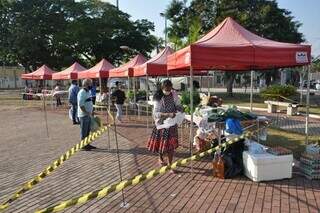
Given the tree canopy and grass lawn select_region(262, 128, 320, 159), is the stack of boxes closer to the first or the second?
grass lawn select_region(262, 128, 320, 159)

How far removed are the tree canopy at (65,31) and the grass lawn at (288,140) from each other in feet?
118

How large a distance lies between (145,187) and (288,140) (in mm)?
5619

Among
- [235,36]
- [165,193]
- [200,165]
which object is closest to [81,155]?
[200,165]

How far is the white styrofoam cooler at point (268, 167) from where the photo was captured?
279 inches

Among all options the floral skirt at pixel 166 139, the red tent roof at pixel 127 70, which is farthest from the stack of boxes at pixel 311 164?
the red tent roof at pixel 127 70

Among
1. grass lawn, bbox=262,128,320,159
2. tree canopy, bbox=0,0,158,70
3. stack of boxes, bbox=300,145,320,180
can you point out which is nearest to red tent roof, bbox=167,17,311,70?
stack of boxes, bbox=300,145,320,180

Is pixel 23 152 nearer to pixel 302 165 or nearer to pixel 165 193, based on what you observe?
pixel 165 193

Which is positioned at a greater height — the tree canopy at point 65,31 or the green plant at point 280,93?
the tree canopy at point 65,31

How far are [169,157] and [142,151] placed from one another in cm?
234

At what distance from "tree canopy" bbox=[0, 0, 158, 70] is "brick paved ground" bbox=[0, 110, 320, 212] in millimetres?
37287

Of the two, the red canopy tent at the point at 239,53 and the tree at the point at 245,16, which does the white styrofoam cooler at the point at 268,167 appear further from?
the tree at the point at 245,16

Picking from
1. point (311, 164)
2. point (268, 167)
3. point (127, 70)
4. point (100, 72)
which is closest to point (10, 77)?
point (100, 72)

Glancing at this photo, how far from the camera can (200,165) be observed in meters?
8.34

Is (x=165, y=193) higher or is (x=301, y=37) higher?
(x=301, y=37)
